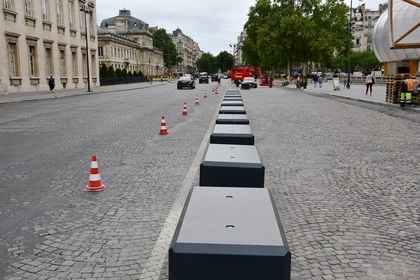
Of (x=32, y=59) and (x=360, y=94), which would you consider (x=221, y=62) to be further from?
(x=360, y=94)

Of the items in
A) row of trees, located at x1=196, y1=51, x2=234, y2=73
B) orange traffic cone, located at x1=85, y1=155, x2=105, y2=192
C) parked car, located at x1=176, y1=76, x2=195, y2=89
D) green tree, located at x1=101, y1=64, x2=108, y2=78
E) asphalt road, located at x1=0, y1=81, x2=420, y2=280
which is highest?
row of trees, located at x1=196, y1=51, x2=234, y2=73

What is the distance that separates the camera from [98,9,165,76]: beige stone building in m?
92.9

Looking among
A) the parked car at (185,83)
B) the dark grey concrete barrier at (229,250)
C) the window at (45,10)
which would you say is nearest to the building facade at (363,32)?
the parked car at (185,83)

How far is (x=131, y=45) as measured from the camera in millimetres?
100875

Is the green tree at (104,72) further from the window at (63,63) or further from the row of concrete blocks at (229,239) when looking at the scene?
the row of concrete blocks at (229,239)

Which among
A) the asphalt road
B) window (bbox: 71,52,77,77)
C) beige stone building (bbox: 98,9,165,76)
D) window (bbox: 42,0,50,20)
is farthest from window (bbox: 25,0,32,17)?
beige stone building (bbox: 98,9,165,76)

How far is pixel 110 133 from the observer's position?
487 inches

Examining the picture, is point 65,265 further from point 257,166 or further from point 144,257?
point 257,166

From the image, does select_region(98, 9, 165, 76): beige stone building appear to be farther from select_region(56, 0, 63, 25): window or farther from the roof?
select_region(56, 0, 63, 25): window

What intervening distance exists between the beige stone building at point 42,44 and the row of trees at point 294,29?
2663 cm

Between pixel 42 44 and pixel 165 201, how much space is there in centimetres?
4009

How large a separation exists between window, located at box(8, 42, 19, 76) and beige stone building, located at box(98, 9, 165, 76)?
166ft

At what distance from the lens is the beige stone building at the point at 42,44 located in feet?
116


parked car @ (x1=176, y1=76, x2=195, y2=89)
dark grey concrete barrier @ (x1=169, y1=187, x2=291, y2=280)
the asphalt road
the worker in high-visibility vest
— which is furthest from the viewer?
parked car @ (x1=176, y1=76, x2=195, y2=89)
